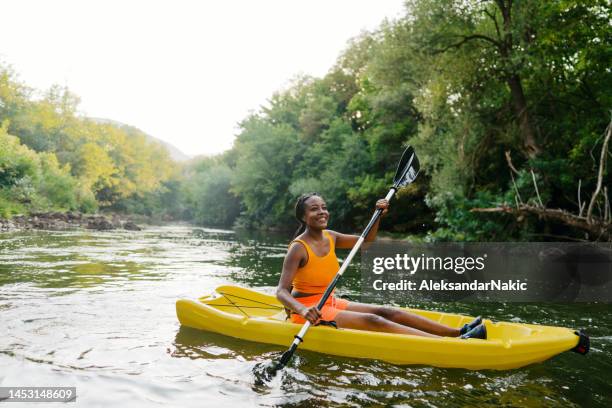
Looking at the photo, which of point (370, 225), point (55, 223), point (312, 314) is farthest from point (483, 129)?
point (55, 223)

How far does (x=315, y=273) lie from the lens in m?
4.04

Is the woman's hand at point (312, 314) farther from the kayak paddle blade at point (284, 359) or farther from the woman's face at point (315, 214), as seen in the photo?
the woman's face at point (315, 214)

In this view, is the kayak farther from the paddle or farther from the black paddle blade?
the black paddle blade

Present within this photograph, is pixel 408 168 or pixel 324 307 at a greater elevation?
pixel 408 168

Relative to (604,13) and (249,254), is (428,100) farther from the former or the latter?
(249,254)

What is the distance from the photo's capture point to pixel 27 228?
18.0 metres

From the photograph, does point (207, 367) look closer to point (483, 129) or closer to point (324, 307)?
point (324, 307)

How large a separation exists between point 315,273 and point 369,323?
22.6 inches

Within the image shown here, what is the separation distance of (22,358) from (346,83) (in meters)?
27.6

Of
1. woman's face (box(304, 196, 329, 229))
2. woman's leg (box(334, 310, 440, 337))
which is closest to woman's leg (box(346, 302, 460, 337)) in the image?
woman's leg (box(334, 310, 440, 337))

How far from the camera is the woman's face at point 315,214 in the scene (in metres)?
4.03

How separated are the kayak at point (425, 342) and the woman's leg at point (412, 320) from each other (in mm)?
279

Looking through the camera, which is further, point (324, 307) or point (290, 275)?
point (324, 307)

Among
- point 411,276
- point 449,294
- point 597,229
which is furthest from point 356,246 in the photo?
point 597,229
